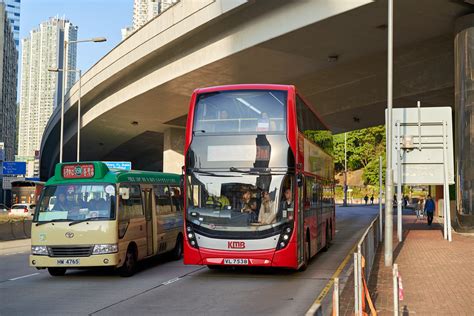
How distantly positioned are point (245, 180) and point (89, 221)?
3.33 metres

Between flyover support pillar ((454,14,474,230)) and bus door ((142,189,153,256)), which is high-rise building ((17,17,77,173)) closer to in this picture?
flyover support pillar ((454,14,474,230))

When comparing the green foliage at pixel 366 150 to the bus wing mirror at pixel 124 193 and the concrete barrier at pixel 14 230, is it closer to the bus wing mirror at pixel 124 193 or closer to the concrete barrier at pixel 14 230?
the concrete barrier at pixel 14 230

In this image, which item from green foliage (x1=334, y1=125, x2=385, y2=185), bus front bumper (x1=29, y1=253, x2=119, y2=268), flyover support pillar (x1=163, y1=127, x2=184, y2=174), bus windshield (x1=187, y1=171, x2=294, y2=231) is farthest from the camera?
green foliage (x1=334, y1=125, x2=385, y2=185)

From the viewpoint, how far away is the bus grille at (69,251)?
11.8 m

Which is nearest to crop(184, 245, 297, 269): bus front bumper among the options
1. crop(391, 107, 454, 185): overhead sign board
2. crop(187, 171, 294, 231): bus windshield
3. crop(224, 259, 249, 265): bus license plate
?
crop(224, 259, 249, 265): bus license plate

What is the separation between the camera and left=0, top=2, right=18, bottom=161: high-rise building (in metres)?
74.9

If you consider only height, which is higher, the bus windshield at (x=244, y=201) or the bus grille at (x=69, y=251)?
the bus windshield at (x=244, y=201)

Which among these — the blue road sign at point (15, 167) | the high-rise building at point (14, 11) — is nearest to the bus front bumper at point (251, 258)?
the blue road sign at point (15, 167)

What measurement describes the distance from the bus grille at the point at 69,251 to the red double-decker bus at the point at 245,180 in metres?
2.06

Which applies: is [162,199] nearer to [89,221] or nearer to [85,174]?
[85,174]

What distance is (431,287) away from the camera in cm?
1045

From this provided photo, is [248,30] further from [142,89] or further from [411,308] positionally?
[411,308]

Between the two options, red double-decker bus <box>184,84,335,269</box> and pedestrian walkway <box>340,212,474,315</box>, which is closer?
pedestrian walkway <box>340,212,474,315</box>

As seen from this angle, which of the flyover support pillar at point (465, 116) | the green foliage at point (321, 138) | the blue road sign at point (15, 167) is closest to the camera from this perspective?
the green foliage at point (321, 138)
